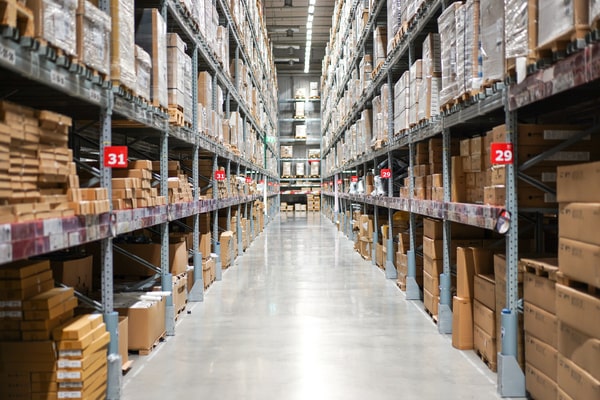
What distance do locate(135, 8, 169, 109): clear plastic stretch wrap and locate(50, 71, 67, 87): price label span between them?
1.90m

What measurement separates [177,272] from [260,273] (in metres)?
3.14

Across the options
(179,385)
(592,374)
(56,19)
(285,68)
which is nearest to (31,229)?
(56,19)

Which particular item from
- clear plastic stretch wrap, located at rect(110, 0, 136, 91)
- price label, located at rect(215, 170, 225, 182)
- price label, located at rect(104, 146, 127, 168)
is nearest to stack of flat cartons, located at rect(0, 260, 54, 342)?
price label, located at rect(104, 146, 127, 168)

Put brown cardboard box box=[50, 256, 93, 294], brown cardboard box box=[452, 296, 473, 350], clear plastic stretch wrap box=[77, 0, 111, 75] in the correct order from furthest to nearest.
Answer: brown cardboard box box=[452, 296, 473, 350], brown cardboard box box=[50, 256, 93, 294], clear plastic stretch wrap box=[77, 0, 111, 75]

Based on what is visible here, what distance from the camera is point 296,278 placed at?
8609 mm

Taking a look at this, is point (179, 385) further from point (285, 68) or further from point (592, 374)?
point (285, 68)

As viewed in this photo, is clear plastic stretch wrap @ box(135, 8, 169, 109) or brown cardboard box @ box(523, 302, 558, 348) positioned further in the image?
clear plastic stretch wrap @ box(135, 8, 169, 109)

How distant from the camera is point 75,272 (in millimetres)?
4469

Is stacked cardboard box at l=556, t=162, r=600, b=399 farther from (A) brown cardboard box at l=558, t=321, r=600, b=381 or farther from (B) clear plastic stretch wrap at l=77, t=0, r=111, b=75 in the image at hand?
(B) clear plastic stretch wrap at l=77, t=0, r=111, b=75

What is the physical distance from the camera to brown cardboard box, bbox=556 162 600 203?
273 cm

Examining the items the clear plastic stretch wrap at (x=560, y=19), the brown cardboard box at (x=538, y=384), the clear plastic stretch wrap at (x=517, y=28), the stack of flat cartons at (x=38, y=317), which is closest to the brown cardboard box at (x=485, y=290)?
the brown cardboard box at (x=538, y=384)

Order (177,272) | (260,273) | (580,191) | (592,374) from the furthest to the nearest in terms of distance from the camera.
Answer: (260,273) → (177,272) → (580,191) → (592,374)

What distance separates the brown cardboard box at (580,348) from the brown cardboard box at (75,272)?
145 inches

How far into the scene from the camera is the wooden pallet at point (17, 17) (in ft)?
7.34
